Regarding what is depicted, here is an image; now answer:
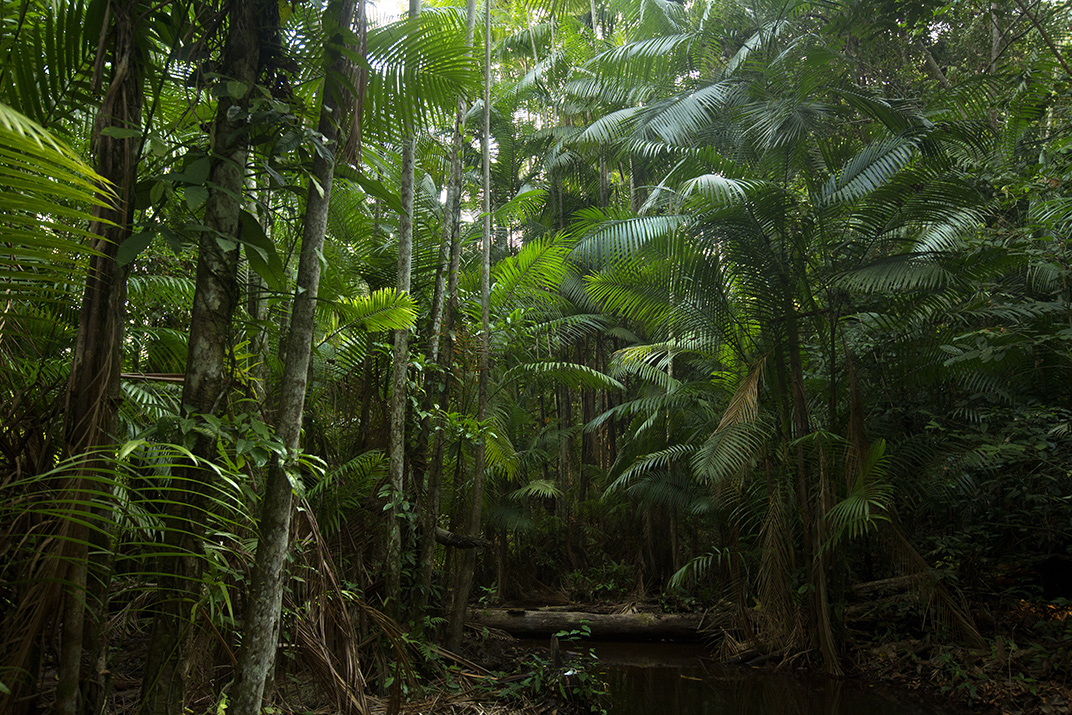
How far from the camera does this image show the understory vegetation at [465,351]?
6.46 feet

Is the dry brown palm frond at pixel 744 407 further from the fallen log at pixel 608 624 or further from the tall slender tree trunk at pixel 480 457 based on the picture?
the fallen log at pixel 608 624

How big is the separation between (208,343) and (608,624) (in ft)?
21.5

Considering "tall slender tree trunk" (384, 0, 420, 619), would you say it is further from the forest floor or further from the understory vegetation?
the forest floor

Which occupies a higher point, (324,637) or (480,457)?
(480,457)

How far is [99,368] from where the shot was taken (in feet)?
6.10

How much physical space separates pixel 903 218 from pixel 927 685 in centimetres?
408

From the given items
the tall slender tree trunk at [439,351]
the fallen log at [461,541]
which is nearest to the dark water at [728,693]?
the fallen log at [461,541]

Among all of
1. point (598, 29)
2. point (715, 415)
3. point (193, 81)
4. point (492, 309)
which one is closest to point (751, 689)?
point (715, 415)

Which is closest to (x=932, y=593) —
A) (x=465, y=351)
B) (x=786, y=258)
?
(x=786, y=258)

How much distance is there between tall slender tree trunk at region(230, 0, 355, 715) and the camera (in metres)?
2.10

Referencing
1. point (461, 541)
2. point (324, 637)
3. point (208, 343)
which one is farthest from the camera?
point (461, 541)

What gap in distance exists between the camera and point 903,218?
580 centimetres

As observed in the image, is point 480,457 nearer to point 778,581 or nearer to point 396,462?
point 396,462

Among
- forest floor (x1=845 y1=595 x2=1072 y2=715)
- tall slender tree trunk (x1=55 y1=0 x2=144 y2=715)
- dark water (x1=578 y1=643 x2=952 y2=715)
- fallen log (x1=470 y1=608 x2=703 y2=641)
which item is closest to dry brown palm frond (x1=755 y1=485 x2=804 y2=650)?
dark water (x1=578 y1=643 x2=952 y2=715)
